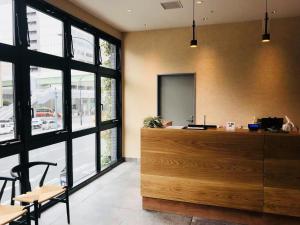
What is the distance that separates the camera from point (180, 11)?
498 centimetres

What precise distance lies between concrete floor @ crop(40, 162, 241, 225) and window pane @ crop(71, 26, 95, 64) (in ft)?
8.16

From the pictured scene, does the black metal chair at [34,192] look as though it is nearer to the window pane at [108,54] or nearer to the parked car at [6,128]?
the parked car at [6,128]

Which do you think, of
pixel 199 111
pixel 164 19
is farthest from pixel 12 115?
pixel 199 111

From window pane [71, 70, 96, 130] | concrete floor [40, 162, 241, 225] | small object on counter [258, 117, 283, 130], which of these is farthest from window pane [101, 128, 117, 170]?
small object on counter [258, 117, 283, 130]

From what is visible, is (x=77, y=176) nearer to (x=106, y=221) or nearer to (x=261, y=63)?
(x=106, y=221)

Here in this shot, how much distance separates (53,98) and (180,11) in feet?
9.59


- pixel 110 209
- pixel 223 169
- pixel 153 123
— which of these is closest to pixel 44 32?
pixel 153 123

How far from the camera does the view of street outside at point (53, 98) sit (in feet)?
10.8

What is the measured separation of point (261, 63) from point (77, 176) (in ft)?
15.0

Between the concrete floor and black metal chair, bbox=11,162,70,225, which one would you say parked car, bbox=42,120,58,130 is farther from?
the concrete floor

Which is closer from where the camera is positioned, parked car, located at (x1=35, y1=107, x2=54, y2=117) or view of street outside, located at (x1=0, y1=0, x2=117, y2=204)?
view of street outside, located at (x1=0, y1=0, x2=117, y2=204)

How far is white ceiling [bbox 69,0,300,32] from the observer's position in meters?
4.54

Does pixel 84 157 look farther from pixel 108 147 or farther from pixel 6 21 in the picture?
pixel 6 21

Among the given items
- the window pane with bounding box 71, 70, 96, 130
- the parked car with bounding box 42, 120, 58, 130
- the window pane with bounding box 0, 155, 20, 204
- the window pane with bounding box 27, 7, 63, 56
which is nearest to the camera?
the window pane with bounding box 0, 155, 20, 204
